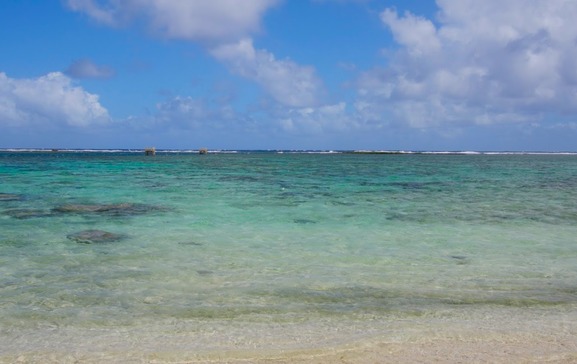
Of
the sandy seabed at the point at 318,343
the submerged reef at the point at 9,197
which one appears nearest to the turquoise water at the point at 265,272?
the sandy seabed at the point at 318,343

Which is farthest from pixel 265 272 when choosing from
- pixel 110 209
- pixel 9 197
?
pixel 9 197

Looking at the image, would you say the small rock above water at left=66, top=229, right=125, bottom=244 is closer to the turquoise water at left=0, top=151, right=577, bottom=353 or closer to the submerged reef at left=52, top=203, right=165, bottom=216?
the turquoise water at left=0, top=151, right=577, bottom=353

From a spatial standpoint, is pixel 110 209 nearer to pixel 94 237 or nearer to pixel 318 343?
pixel 94 237

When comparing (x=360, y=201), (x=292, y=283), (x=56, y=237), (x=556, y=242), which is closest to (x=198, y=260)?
(x=292, y=283)

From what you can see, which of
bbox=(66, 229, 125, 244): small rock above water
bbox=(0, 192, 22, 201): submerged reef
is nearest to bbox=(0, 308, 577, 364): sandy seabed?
bbox=(66, 229, 125, 244): small rock above water

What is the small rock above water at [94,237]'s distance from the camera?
11094 mm

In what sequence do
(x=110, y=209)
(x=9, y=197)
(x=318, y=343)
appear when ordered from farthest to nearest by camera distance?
1. (x=9, y=197)
2. (x=110, y=209)
3. (x=318, y=343)

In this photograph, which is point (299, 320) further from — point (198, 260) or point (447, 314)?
point (198, 260)

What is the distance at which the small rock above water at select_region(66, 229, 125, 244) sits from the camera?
437 inches

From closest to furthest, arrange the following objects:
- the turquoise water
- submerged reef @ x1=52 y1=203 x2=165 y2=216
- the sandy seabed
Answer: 1. the sandy seabed
2. the turquoise water
3. submerged reef @ x1=52 y1=203 x2=165 y2=216

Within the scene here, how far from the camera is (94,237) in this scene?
11461 millimetres

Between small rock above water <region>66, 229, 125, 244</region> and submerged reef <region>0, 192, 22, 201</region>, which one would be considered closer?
small rock above water <region>66, 229, 125, 244</region>

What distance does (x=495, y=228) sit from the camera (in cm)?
1357

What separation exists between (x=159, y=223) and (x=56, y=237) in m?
3.01
